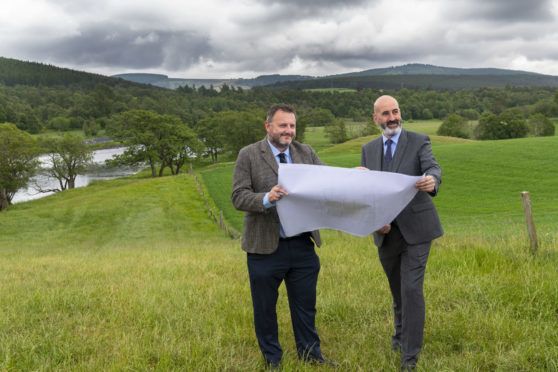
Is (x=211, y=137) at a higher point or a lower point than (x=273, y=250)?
lower

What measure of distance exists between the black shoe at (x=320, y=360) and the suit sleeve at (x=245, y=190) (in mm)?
1474

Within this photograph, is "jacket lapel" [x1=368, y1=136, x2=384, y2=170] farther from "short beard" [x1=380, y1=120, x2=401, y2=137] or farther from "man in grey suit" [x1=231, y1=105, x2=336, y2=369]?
"man in grey suit" [x1=231, y1=105, x2=336, y2=369]

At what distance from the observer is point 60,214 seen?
3506cm

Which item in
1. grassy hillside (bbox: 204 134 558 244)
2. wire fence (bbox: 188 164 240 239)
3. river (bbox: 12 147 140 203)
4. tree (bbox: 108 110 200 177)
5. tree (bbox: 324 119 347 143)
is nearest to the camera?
grassy hillside (bbox: 204 134 558 244)


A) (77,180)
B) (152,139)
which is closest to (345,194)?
(152,139)

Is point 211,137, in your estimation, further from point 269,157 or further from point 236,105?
point 236,105

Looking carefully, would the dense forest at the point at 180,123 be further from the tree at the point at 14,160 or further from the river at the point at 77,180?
the river at the point at 77,180

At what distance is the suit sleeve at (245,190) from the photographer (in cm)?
340

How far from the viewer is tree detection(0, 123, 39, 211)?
154 ft

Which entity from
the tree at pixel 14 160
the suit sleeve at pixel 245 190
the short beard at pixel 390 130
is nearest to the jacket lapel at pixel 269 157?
the suit sleeve at pixel 245 190

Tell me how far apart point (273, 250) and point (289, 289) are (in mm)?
543

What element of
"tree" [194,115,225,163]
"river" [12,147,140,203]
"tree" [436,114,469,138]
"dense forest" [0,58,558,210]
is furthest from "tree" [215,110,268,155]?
"tree" [436,114,469,138]

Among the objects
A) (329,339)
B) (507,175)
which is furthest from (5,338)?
(507,175)

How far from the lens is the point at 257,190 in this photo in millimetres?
3707
